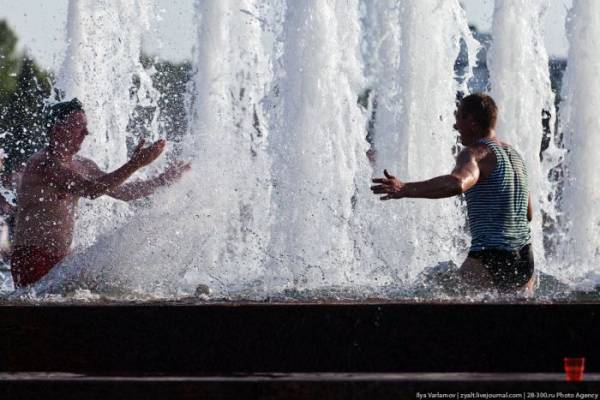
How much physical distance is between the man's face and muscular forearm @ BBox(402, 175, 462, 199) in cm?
280

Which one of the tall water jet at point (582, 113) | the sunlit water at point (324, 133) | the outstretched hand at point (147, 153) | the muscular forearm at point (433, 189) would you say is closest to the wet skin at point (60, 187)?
the sunlit water at point (324, 133)

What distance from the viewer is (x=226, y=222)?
10.5 meters

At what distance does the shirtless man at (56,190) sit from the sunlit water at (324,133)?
28 centimetres

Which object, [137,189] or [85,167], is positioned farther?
[85,167]

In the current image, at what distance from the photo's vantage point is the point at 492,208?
21.0ft

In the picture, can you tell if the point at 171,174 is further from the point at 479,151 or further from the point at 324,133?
the point at 324,133

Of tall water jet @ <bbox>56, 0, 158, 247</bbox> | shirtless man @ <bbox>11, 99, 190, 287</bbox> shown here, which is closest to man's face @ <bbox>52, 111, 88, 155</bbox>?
shirtless man @ <bbox>11, 99, 190, 287</bbox>

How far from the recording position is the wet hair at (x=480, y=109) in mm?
6414

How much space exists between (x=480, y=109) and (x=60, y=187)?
115 inches

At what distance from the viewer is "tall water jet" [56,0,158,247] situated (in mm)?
16031
